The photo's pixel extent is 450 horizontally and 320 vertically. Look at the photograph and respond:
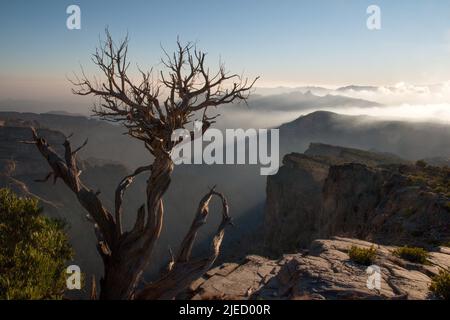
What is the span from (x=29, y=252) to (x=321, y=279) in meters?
8.97

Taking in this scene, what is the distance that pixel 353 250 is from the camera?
43.1 ft

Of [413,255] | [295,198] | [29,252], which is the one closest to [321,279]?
[413,255]

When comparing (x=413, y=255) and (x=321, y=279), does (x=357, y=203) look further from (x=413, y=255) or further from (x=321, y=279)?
(x=321, y=279)

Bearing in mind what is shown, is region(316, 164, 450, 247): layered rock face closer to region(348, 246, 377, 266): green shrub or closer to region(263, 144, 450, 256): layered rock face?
region(263, 144, 450, 256): layered rock face

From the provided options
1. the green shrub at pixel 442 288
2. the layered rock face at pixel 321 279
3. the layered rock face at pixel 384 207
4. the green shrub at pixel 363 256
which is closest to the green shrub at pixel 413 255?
the layered rock face at pixel 321 279

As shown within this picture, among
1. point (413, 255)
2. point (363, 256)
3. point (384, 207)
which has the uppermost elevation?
point (363, 256)

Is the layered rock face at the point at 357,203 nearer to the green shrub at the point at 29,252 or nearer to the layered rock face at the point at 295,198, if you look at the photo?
the layered rock face at the point at 295,198

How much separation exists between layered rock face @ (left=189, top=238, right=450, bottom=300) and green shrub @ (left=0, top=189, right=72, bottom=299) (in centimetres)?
460

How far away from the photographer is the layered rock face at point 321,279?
30.9ft

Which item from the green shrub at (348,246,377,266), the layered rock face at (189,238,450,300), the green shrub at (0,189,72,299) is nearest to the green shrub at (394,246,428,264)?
the layered rock face at (189,238,450,300)

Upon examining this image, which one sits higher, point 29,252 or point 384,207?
point 29,252

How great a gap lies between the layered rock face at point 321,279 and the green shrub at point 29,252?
15.1ft

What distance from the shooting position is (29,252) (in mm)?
10367
